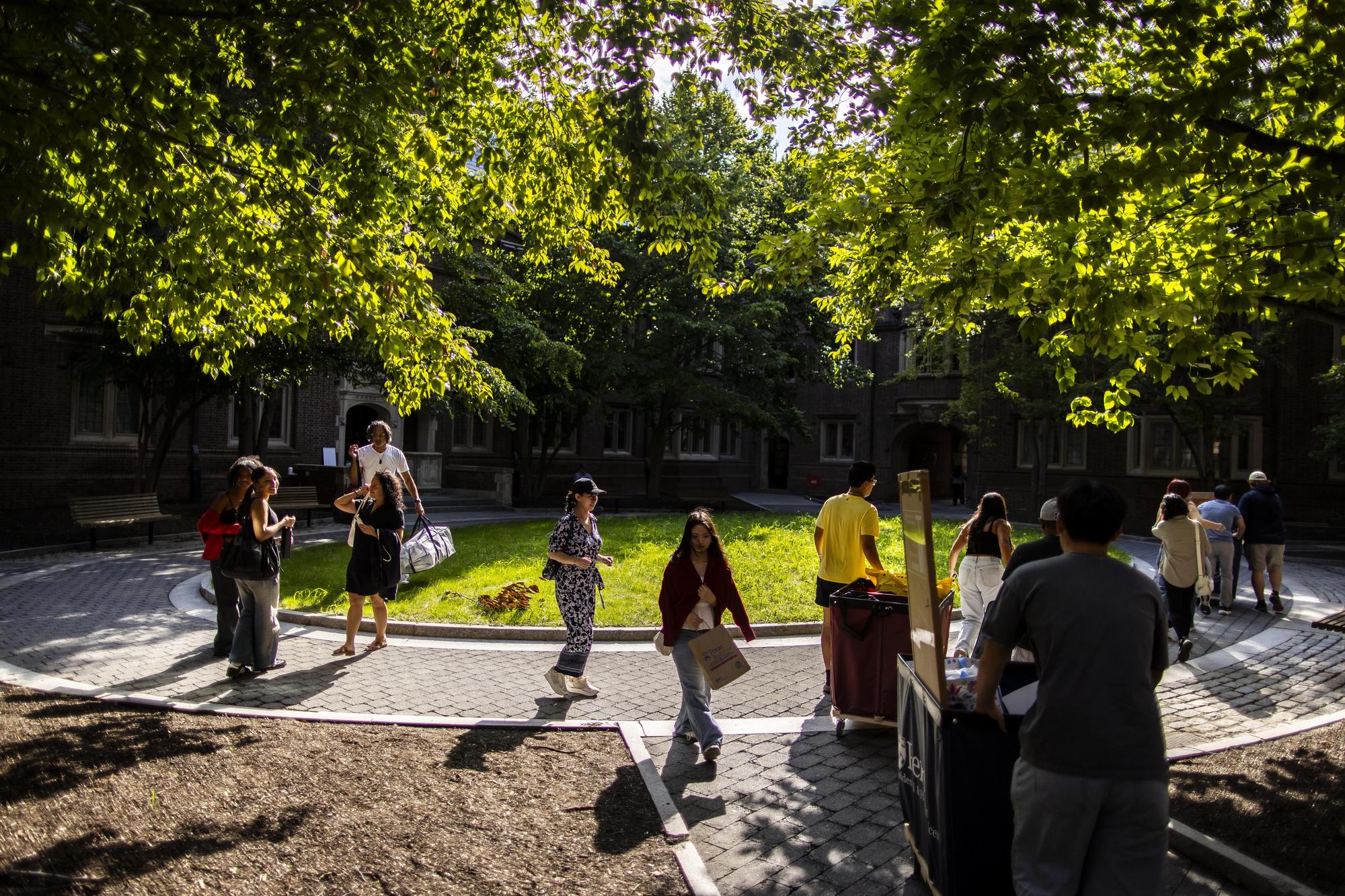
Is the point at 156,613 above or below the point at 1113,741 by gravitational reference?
below

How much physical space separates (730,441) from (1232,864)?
3788 centimetres

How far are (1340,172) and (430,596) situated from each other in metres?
9.84

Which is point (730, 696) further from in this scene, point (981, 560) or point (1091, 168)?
point (1091, 168)

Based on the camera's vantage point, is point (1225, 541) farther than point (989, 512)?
Yes

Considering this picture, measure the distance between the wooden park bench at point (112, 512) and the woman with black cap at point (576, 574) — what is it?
1242 cm

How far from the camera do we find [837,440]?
4150cm

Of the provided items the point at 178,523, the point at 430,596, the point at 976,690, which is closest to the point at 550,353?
the point at 178,523

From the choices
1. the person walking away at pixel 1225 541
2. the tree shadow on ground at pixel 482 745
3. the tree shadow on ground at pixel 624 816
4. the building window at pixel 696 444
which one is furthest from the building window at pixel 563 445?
the tree shadow on ground at pixel 624 816

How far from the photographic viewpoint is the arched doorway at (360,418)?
97.6 feet

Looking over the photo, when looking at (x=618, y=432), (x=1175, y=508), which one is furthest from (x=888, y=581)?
(x=618, y=432)

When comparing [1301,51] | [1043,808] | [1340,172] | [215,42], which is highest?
[215,42]

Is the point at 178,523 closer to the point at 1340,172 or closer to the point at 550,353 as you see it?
the point at 550,353

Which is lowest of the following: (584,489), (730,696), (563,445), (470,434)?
(730,696)

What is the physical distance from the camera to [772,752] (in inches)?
247
